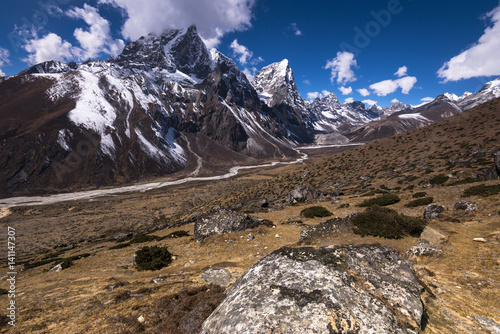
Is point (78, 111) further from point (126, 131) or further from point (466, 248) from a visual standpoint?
point (466, 248)

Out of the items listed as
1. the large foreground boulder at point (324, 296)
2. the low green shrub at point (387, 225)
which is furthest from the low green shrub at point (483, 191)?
the large foreground boulder at point (324, 296)

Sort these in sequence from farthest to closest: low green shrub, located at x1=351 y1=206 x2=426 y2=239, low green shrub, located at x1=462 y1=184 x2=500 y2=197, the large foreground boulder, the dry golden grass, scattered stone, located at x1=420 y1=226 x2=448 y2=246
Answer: low green shrub, located at x1=462 y1=184 x2=500 y2=197 < low green shrub, located at x1=351 y1=206 x2=426 y2=239 < scattered stone, located at x1=420 y1=226 x2=448 y2=246 < the dry golden grass < the large foreground boulder

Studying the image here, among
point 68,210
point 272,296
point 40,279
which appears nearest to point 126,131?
point 68,210

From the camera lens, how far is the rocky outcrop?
56.0ft

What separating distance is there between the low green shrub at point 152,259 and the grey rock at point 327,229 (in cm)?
896

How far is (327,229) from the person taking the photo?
13359 mm

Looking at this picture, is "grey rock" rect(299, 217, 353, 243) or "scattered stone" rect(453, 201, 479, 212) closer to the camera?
"grey rock" rect(299, 217, 353, 243)

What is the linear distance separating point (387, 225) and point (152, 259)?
14624 millimetres

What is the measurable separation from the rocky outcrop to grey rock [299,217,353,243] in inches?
217

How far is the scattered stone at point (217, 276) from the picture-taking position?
31.5 ft

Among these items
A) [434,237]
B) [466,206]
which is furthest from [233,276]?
[466,206]

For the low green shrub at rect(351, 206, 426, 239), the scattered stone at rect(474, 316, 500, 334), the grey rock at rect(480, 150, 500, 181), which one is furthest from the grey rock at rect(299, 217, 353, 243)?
the grey rock at rect(480, 150, 500, 181)

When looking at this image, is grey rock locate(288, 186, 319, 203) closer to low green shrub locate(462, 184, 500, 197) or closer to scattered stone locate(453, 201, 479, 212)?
low green shrub locate(462, 184, 500, 197)

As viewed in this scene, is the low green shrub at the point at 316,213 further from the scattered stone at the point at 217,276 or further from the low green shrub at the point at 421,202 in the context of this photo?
the scattered stone at the point at 217,276
